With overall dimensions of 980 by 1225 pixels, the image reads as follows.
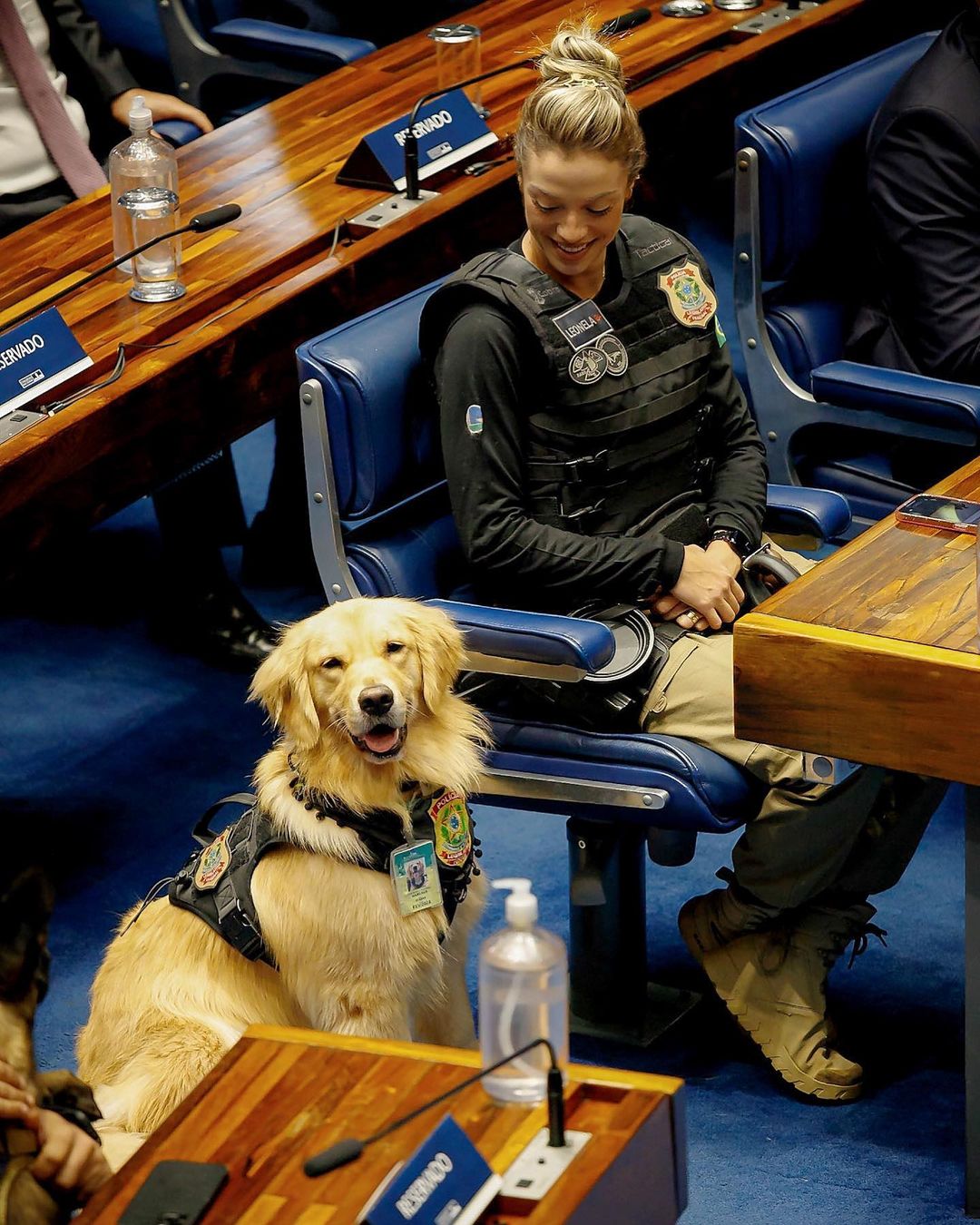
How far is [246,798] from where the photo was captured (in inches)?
105

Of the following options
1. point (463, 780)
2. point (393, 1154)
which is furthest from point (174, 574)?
point (393, 1154)

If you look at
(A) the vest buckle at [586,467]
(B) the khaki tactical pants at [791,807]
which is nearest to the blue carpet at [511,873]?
(B) the khaki tactical pants at [791,807]

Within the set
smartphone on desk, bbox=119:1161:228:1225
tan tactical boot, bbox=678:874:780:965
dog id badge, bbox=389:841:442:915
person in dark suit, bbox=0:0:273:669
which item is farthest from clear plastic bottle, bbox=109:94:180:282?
smartphone on desk, bbox=119:1161:228:1225

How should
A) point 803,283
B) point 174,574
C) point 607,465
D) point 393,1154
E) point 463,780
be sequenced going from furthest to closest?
point 174,574 < point 803,283 < point 607,465 < point 463,780 < point 393,1154

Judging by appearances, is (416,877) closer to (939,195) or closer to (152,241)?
(152,241)

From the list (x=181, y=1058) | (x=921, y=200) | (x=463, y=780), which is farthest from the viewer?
(x=921, y=200)

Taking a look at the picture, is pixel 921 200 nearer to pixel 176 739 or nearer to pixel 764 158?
pixel 764 158

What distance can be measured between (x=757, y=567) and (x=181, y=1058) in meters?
1.13

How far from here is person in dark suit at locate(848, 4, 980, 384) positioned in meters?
3.43

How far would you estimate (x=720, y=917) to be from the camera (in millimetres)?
2881

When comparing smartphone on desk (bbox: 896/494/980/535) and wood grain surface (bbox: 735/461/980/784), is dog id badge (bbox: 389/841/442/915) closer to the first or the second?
wood grain surface (bbox: 735/461/980/784)

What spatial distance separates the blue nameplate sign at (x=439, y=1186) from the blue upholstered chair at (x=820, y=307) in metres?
1.98

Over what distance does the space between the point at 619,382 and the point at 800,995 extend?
931 millimetres

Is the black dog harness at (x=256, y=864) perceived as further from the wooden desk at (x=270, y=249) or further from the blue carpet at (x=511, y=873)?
the wooden desk at (x=270, y=249)
